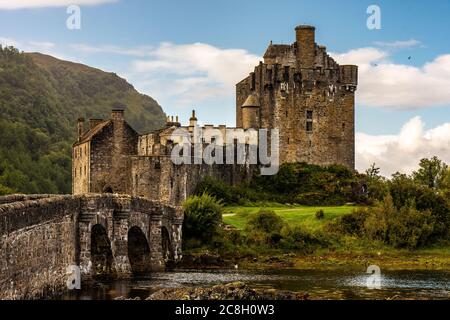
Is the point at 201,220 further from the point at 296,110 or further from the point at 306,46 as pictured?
the point at 306,46

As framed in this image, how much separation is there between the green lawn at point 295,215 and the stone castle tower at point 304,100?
1267 centimetres

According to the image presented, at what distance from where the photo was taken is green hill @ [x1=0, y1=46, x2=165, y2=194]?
121688 millimetres

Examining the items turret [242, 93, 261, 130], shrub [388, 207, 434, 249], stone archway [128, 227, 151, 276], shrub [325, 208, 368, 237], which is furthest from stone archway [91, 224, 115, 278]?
turret [242, 93, 261, 130]

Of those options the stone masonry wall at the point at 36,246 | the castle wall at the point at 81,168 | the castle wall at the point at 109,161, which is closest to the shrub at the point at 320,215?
the castle wall at the point at 109,161

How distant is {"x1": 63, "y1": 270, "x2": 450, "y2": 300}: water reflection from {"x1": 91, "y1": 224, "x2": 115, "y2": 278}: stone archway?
148cm

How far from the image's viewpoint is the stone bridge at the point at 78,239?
109 feet

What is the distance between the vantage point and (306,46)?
86.3 meters

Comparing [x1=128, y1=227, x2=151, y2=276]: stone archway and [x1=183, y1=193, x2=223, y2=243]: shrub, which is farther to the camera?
[x1=183, y1=193, x2=223, y2=243]: shrub

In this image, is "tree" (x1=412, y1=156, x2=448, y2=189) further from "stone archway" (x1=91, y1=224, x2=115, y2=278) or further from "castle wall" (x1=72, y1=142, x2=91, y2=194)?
A: "stone archway" (x1=91, y1=224, x2=115, y2=278)

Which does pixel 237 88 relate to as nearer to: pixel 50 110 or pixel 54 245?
pixel 54 245

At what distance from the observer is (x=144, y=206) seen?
5444 centimetres

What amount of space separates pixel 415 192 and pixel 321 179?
15.0m

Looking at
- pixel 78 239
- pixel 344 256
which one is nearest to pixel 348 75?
pixel 344 256
